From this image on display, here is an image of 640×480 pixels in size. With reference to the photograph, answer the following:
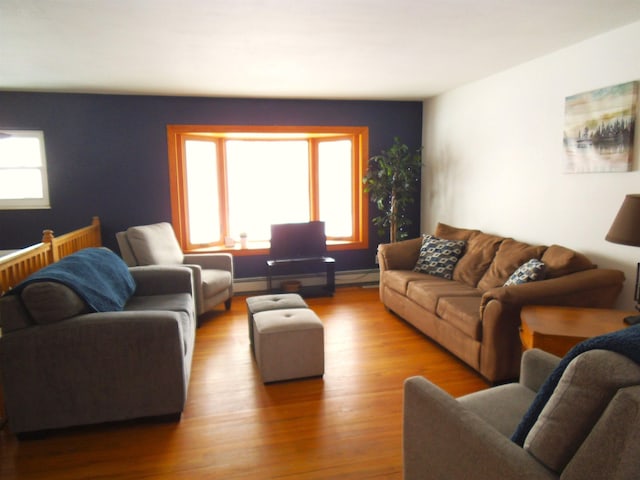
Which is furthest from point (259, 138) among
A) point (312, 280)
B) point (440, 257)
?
point (440, 257)

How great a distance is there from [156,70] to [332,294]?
3.18 m

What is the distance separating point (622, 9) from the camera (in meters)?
2.62

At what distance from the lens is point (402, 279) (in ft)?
13.9

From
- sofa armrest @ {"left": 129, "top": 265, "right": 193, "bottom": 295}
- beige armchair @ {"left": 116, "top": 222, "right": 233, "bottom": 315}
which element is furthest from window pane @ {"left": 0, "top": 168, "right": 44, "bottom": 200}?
sofa armrest @ {"left": 129, "top": 265, "right": 193, "bottom": 295}

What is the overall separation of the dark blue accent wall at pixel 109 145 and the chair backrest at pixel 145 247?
0.72m

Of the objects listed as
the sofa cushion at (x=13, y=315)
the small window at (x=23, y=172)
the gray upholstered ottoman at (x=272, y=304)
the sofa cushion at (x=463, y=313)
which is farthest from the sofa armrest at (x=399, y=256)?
the small window at (x=23, y=172)

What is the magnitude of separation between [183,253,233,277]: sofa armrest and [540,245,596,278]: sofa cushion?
322 cm

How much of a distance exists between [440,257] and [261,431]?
264cm

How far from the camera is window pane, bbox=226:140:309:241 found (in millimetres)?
5734

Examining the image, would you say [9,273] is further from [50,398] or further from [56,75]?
[56,75]

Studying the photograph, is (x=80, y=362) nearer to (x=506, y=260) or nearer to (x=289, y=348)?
(x=289, y=348)

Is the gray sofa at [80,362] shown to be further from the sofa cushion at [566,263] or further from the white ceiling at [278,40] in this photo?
the sofa cushion at [566,263]

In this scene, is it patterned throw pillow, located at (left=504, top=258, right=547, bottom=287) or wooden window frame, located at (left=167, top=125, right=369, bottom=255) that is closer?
patterned throw pillow, located at (left=504, top=258, right=547, bottom=287)

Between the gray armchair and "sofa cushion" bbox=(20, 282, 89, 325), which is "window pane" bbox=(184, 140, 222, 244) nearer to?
"sofa cushion" bbox=(20, 282, 89, 325)
